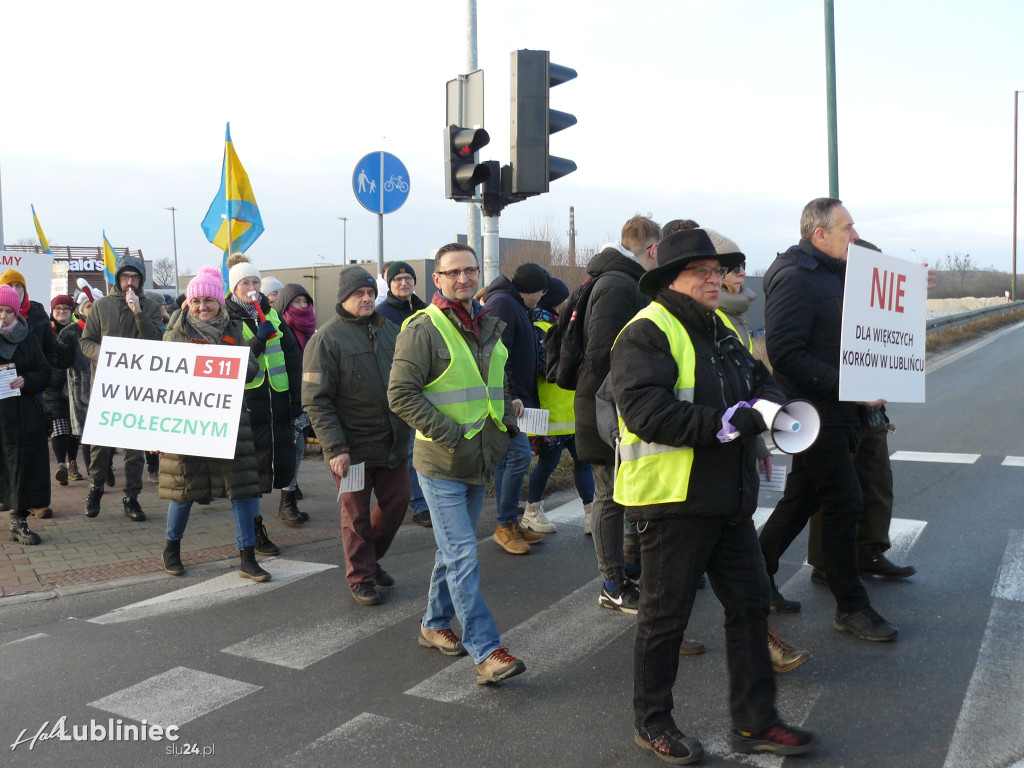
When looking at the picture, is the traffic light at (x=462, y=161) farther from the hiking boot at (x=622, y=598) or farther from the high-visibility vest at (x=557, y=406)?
the hiking boot at (x=622, y=598)

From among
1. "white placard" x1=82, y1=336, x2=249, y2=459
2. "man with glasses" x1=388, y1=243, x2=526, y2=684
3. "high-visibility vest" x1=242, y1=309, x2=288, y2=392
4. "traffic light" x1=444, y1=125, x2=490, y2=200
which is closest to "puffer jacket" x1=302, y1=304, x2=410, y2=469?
"white placard" x1=82, y1=336, x2=249, y2=459

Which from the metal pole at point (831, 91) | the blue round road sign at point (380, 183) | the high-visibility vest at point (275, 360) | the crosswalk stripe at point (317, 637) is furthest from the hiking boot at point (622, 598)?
the metal pole at point (831, 91)

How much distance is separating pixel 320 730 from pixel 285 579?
7.49 feet

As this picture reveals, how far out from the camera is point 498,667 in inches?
158

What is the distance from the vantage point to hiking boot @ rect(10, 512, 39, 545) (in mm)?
6602

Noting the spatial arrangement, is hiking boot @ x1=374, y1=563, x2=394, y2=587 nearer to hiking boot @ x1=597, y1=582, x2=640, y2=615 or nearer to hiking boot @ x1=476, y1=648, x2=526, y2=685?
hiking boot @ x1=597, y1=582, x2=640, y2=615

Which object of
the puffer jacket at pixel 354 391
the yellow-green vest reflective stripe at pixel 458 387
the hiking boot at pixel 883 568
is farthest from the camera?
the hiking boot at pixel 883 568

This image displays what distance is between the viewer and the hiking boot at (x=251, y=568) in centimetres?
573

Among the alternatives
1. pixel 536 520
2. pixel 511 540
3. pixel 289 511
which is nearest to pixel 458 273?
pixel 511 540

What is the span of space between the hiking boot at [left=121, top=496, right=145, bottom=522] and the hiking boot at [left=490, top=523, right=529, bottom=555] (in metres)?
3.12

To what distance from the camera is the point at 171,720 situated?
3740 millimetres

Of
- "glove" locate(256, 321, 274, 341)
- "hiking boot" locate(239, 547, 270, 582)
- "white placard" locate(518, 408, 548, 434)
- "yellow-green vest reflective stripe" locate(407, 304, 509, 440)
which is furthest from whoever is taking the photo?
"glove" locate(256, 321, 274, 341)

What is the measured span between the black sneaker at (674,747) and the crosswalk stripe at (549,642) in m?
0.81

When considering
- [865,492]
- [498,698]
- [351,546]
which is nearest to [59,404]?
[351,546]
